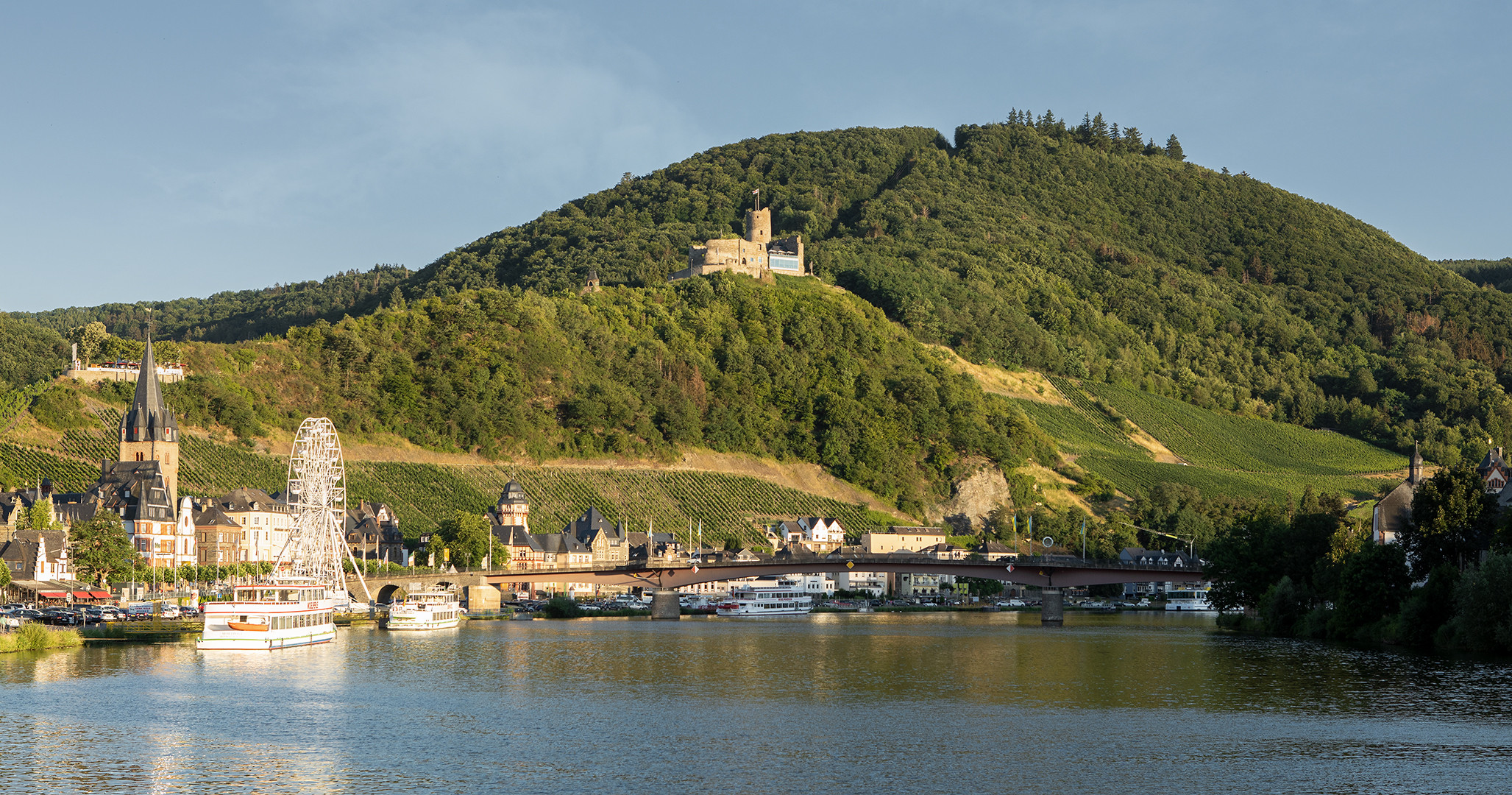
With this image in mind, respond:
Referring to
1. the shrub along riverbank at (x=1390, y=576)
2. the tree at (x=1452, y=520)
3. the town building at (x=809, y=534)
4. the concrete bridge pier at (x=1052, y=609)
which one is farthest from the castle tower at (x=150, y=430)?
the tree at (x=1452, y=520)

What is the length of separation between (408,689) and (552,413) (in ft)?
361

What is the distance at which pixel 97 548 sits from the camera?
9681cm

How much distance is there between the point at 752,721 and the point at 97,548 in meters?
63.0

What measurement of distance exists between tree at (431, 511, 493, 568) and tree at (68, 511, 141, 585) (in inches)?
1132

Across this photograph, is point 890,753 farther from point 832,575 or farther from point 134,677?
point 832,575

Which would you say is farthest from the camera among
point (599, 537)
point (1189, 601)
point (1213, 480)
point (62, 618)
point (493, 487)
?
point (1213, 480)

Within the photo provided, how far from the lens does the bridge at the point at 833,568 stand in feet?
349

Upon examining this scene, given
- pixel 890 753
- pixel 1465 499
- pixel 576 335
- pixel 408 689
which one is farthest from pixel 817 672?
pixel 576 335

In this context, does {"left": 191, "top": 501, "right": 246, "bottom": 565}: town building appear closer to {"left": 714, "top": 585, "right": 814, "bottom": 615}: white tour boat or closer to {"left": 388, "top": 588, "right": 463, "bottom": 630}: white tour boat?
{"left": 388, "top": 588, "right": 463, "bottom": 630}: white tour boat

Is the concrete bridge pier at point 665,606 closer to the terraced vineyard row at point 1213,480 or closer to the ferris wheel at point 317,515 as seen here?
the ferris wheel at point 317,515

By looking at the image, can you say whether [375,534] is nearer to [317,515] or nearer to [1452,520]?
[317,515]

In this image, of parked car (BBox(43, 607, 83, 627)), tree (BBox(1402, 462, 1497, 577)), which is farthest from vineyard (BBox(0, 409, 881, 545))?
tree (BBox(1402, 462, 1497, 577))

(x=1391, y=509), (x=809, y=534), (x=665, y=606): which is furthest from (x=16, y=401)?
(x=1391, y=509)

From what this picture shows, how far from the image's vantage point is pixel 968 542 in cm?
17525
